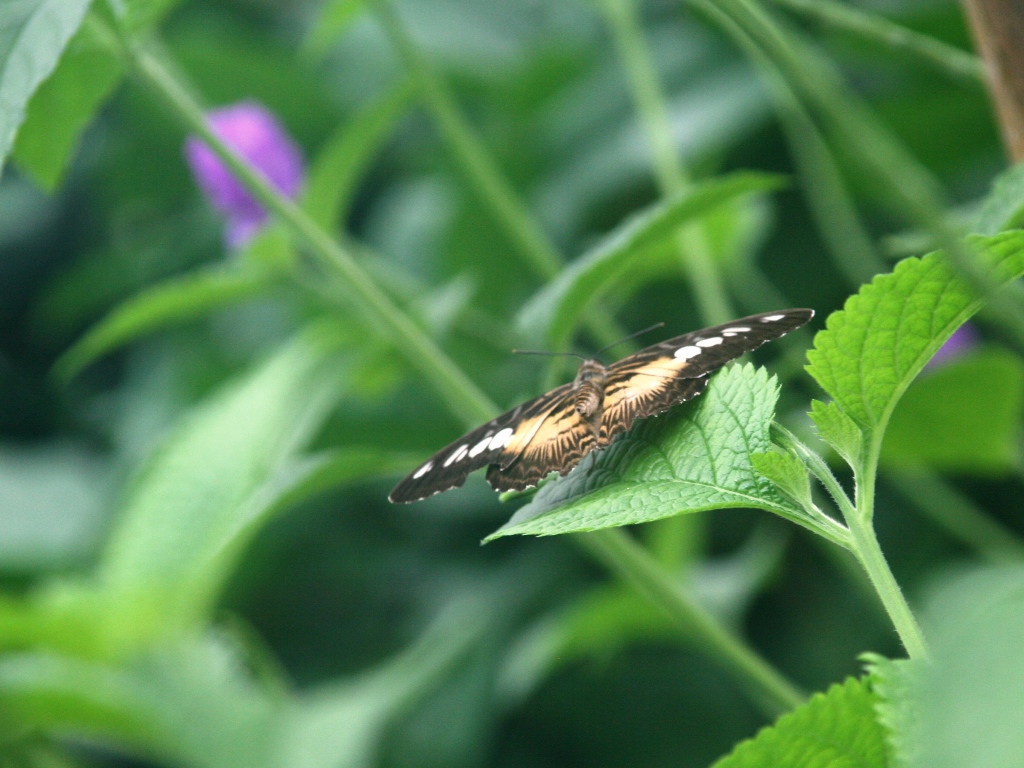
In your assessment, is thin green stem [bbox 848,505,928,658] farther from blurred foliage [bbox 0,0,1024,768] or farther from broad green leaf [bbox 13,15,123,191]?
broad green leaf [bbox 13,15,123,191]

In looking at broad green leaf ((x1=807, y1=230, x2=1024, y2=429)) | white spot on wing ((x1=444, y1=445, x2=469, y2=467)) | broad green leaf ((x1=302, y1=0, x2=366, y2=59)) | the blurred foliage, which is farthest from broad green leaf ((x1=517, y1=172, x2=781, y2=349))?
broad green leaf ((x1=302, y1=0, x2=366, y2=59))

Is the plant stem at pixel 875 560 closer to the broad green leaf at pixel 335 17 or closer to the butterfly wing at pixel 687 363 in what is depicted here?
the butterfly wing at pixel 687 363

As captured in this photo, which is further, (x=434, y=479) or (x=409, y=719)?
(x=409, y=719)

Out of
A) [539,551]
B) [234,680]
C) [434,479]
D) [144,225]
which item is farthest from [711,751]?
[144,225]

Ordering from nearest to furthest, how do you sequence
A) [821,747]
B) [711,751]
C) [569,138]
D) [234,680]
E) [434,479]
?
[821,747], [434,479], [234,680], [711,751], [569,138]

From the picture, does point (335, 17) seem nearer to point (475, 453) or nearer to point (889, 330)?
point (475, 453)

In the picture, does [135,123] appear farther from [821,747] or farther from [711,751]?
[821,747]
